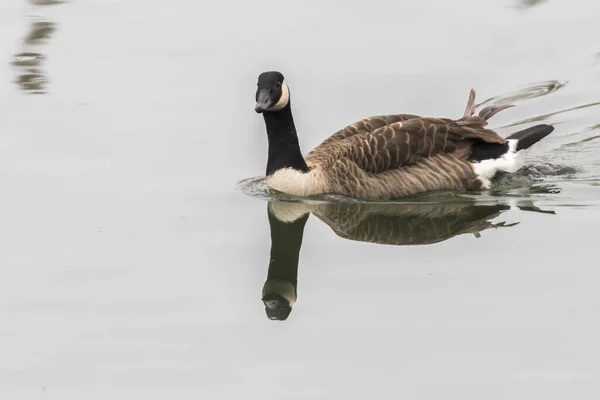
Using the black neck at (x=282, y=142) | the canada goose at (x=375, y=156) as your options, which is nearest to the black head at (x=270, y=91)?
the canada goose at (x=375, y=156)

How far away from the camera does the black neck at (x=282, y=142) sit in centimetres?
1303

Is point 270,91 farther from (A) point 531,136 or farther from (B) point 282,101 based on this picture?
(A) point 531,136

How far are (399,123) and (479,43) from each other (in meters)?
4.65

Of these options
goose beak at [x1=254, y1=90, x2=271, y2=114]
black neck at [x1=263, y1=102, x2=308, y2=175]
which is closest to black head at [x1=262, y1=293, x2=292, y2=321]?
goose beak at [x1=254, y1=90, x2=271, y2=114]

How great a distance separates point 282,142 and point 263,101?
2.53 ft

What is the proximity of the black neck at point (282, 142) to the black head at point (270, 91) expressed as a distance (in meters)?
0.23

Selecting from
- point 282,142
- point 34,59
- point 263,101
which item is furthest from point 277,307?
point 34,59

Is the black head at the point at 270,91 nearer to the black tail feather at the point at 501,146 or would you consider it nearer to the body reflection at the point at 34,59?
the black tail feather at the point at 501,146

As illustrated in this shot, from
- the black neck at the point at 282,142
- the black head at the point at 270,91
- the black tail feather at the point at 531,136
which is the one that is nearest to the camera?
the black head at the point at 270,91

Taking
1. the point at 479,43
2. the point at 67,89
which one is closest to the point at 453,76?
the point at 479,43

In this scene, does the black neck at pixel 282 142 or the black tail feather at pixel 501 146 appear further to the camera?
the black tail feather at pixel 501 146

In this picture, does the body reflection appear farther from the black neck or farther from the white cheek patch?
the white cheek patch

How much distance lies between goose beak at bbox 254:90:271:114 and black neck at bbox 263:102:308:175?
52 centimetres

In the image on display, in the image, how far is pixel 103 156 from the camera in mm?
13594
